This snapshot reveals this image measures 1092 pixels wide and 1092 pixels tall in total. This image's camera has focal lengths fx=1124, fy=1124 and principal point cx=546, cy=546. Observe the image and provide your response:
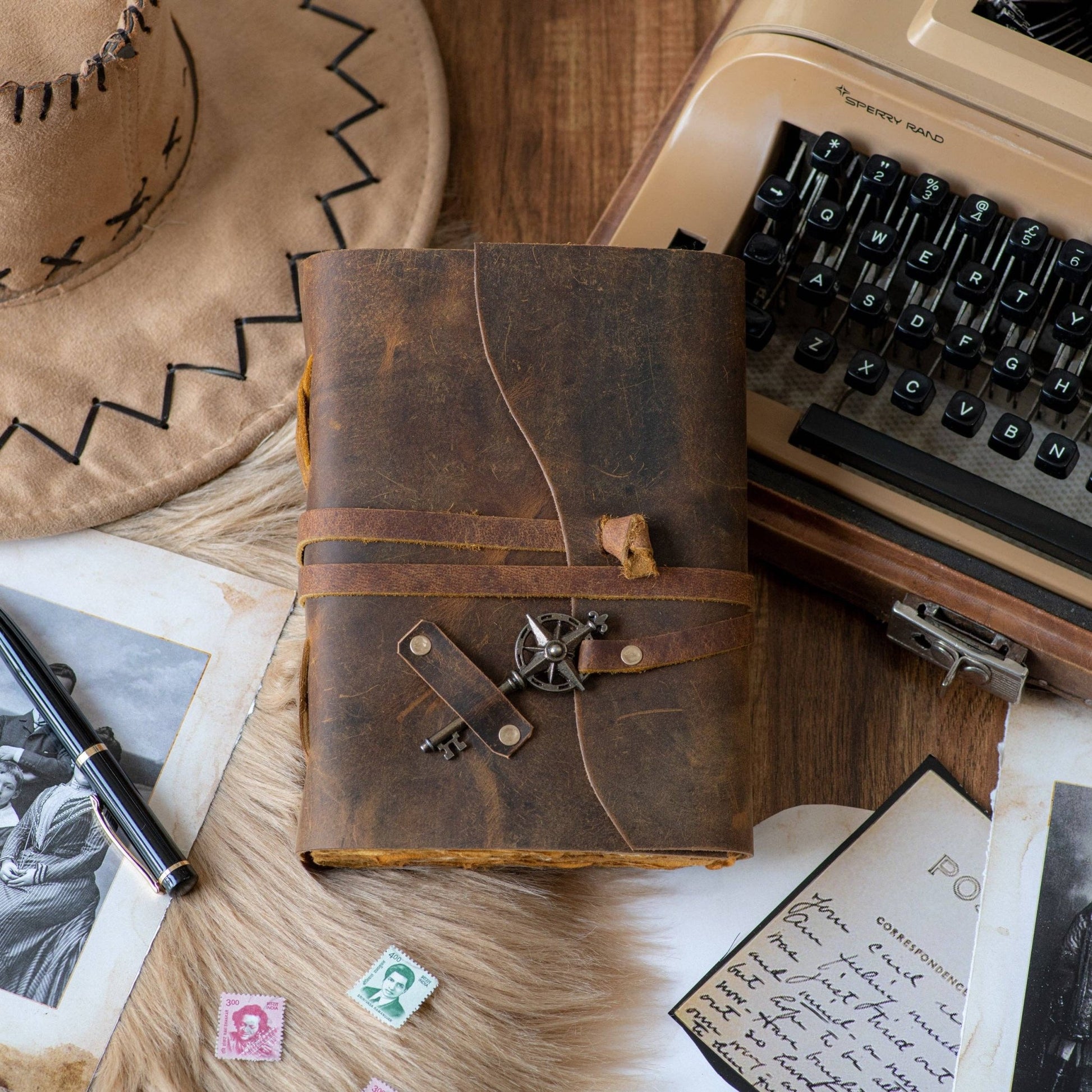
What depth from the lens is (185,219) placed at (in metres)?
0.92

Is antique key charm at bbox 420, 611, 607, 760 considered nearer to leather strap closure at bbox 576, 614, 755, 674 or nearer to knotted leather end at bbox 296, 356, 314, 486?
leather strap closure at bbox 576, 614, 755, 674

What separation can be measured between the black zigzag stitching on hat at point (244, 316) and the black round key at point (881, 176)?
41 centimetres

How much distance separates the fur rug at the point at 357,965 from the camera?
2.72ft

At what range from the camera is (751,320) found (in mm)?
888

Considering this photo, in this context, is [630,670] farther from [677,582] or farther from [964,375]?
[964,375]

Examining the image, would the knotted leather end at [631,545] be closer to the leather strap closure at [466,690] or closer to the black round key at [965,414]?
the leather strap closure at [466,690]

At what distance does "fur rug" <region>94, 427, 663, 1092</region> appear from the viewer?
2.72 feet

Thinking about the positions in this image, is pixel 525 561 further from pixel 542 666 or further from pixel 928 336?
pixel 928 336

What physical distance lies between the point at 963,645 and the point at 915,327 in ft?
0.80

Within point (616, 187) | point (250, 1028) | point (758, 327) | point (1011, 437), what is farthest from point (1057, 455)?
point (250, 1028)

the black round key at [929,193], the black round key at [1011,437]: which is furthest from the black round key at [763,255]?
the black round key at [1011,437]

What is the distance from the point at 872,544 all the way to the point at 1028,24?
44 cm

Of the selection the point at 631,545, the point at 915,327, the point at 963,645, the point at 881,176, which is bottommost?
the point at 963,645

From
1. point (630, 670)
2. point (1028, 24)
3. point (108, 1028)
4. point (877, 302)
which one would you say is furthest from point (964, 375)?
point (108, 1028)
